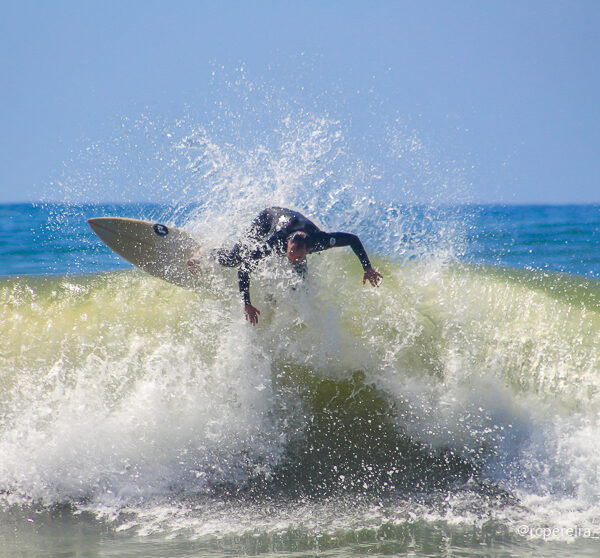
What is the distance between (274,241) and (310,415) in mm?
1434

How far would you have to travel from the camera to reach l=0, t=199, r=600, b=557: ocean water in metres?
3.46

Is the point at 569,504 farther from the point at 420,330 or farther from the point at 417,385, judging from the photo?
the point at 420,330

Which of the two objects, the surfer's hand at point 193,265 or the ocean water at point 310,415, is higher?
the surfer's hand at point 193,265

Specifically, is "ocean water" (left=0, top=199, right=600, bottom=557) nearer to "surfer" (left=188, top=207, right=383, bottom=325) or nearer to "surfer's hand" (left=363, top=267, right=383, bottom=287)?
"surfer" (left=188, top=207, right=383, bottom=325)

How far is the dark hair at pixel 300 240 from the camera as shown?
13.3ft

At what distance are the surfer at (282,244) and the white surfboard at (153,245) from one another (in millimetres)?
570

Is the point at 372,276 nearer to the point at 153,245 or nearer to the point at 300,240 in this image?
the point at 300,240

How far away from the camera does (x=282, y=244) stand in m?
4.30

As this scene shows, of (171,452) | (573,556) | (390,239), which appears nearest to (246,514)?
(171,452)

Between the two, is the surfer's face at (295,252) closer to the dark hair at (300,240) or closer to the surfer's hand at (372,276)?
the dark hair at (300,240)

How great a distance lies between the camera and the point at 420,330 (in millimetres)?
4621

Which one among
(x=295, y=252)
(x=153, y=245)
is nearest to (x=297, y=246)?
(x=295, y=252)

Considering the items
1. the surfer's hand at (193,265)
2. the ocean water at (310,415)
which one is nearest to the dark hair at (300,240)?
the ocean water at (310,415)

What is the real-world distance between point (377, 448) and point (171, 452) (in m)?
1.60
